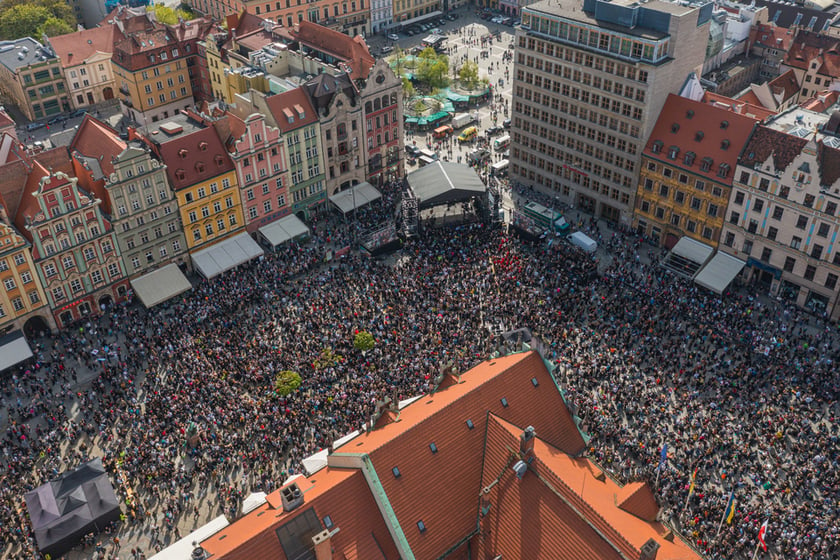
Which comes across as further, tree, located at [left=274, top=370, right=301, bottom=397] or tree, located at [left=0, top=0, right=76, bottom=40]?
tree, located at [left=0, top=0, right=76, bottom=40]

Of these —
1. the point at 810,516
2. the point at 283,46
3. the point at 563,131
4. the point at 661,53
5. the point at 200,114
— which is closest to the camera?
the point at 810,516

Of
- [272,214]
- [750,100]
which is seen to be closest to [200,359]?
[272,214]

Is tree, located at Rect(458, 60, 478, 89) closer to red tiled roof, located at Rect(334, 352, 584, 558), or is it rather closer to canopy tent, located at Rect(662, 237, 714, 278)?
canopy tent, located at Rect(662, 237, 714, 278)

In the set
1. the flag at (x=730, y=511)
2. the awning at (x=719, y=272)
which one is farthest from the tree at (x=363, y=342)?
the awning at (x=719, y=272)

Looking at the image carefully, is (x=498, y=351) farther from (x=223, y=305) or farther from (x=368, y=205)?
(x=368, y=205)

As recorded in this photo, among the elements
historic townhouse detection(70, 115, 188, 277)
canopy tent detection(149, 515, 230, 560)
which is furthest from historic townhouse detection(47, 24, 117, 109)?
canopy tent detection(149, 515, 230, 560)

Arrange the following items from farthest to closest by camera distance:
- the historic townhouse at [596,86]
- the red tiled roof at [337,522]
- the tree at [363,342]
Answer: the historic townhouse at [596,86], the tree at [363,342], the red tiled roof at [337,522]

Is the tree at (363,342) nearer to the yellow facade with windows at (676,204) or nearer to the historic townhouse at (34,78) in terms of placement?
the yellow facade with windows at (676,204)
